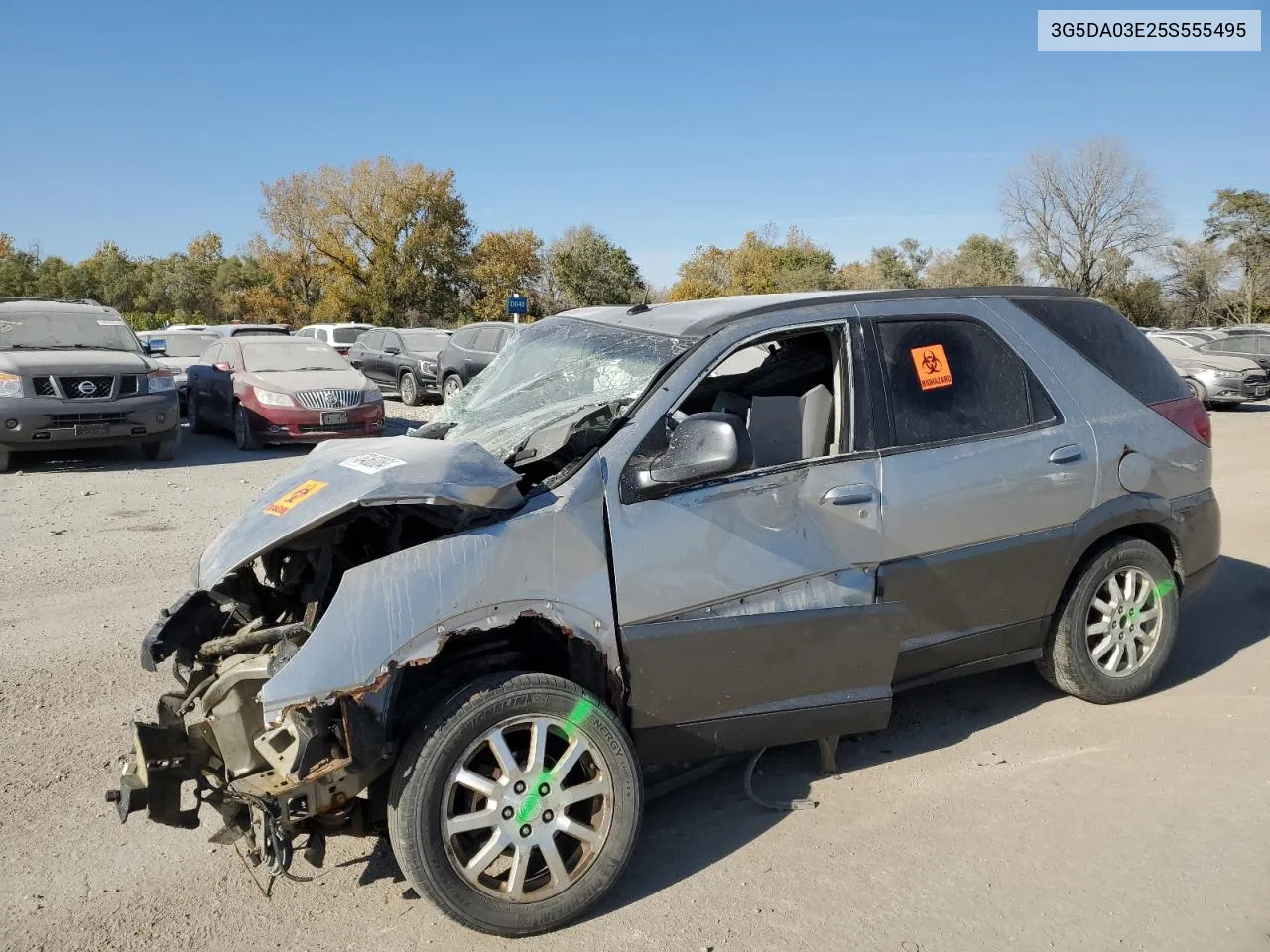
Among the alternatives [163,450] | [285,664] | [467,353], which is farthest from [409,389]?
[285,664]

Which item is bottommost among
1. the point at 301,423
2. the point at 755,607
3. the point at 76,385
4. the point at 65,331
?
the point at 755,607

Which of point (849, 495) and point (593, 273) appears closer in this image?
point (849, 495)

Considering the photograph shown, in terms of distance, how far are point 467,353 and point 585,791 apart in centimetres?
1550

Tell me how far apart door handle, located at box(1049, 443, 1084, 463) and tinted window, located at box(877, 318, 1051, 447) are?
154 millimetres

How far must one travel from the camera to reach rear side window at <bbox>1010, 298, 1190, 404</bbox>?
14.5ft

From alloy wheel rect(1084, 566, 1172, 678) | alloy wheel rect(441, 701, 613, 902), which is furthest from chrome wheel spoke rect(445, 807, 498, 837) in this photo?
alloy wheel rect(1084, 566, 1172, 678)

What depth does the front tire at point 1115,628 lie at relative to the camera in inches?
170

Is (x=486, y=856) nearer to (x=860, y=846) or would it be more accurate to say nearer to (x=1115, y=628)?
(x=860, y=846)

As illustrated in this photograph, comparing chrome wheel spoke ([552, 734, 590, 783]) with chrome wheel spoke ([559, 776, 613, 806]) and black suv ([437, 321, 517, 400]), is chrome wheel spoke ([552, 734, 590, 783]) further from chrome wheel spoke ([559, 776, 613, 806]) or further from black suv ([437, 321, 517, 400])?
black suv ([437, 321, 517, 400])

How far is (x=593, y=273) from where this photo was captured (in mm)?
44781

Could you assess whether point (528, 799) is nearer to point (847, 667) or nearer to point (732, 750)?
point (732, 750)

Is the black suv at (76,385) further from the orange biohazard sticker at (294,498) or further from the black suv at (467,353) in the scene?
the orange biohazard sticker at (294,498)

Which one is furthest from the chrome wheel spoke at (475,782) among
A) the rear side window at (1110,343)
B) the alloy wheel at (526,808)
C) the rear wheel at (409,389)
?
the rear wheel at (409,389)

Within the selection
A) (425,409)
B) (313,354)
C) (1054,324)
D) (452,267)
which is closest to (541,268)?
(452,267)
